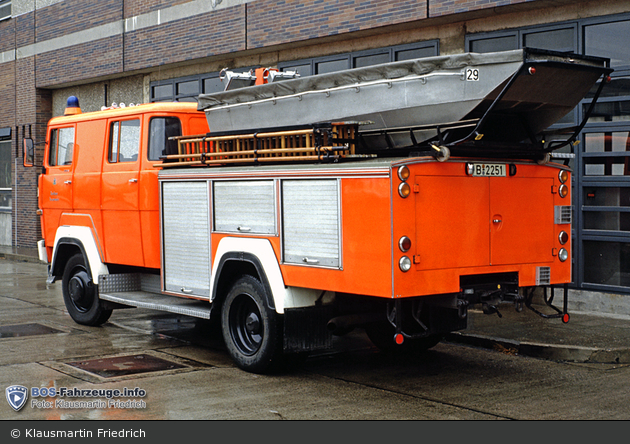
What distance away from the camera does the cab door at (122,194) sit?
9.42m

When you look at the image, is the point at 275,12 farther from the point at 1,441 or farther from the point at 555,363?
the point at 1,441

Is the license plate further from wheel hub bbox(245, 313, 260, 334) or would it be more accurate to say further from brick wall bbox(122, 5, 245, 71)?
brick wall bbox(122, 5, 245, 71)

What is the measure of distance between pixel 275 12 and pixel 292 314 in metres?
9.56

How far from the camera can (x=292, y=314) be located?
23.9 feet

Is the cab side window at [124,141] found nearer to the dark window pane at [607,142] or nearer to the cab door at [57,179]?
the cab door at [57,179]

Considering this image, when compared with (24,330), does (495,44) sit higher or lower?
higher

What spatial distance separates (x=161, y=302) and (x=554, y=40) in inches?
267

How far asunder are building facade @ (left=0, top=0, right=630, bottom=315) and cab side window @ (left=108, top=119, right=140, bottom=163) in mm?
2770

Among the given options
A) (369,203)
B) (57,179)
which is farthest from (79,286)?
(369,203)

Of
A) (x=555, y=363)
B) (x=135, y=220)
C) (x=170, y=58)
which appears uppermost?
(x=170, y=58)

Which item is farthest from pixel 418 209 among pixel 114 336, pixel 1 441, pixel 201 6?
pixel 201 6

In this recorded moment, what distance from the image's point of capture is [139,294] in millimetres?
9633

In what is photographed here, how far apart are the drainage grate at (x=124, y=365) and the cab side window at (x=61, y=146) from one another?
345cm

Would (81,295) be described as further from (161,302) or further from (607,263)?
(607,263)
